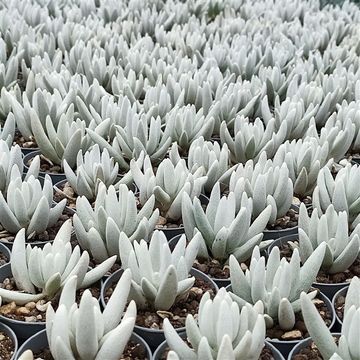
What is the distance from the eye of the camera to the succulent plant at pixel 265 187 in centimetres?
143

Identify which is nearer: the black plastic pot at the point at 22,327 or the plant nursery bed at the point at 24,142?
the black plastic pot at the point at 22,327

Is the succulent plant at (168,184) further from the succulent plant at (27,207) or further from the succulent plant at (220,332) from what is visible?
the succulent plant at (220,332)

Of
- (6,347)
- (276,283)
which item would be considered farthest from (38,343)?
(276,283)

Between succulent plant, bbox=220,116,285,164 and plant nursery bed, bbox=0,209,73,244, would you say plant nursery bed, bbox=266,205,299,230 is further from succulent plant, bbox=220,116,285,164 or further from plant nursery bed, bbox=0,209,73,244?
plant nursery bed, bbox=0,209,73,244

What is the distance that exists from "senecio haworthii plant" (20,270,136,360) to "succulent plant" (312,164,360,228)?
2.22 ft

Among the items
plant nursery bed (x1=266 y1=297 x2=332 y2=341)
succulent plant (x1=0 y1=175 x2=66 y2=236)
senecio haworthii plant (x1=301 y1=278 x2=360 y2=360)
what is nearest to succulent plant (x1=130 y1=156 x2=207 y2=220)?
succulent plant (x1=0 y1=175 x2=66 y2=236)

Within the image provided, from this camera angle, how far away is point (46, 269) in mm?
1164

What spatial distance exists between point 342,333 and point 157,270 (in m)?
0.39

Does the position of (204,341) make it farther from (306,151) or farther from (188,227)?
(306,151)

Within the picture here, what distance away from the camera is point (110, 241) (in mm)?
1269

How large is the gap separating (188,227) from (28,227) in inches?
15.3

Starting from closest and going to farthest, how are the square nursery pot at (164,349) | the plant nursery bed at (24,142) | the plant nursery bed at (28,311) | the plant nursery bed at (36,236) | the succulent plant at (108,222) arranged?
the square nursery pot at (164,349)
the plant nursery bed at (28,311)
the succulent plant at (108,222)
the plant nursery bed at (36,236)
the plant nursery bed at (24,142)

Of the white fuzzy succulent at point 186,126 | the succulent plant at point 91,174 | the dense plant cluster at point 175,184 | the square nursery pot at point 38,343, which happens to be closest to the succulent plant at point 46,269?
the dense plant cluster at point 175,184

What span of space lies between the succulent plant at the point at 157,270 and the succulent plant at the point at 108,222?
0.30 feet
